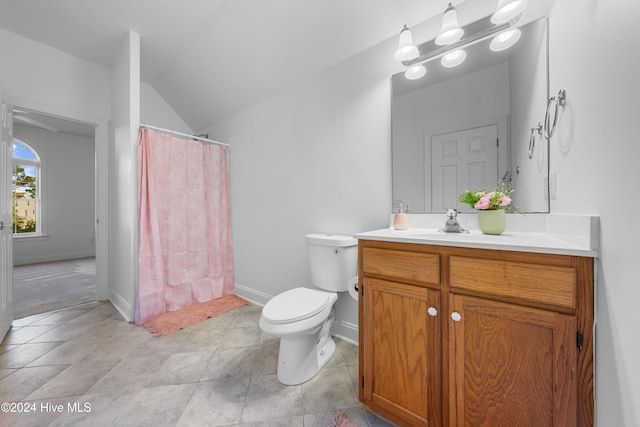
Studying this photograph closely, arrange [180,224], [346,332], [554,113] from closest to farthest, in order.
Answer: [554,113], [346,332], [180,224]

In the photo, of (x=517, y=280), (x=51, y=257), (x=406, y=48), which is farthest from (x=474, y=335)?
(x=51, y=257)

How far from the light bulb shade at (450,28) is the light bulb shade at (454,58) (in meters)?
0.08

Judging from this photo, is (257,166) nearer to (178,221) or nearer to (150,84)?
(178,221)

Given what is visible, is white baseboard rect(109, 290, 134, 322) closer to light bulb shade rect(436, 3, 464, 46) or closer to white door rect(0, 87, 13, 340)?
white door rect(0, 87, 13, 340)

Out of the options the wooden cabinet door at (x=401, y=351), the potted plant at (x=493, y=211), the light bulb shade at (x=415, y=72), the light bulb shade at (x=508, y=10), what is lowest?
the wooden cabinet door at (x=401, y=351)

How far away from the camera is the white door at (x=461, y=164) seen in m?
1.29

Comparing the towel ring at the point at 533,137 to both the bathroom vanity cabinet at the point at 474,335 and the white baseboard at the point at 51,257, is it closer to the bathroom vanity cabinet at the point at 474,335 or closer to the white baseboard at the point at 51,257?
the bathroom vanity cabinet at the point at 474,335

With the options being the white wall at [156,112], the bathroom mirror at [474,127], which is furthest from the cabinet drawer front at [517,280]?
the white wall at [156,112]

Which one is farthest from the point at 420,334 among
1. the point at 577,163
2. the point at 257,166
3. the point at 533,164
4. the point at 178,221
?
the point at 178,221

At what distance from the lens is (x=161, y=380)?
143 centimetres

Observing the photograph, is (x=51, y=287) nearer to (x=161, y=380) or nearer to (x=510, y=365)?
(x=161, y=380)

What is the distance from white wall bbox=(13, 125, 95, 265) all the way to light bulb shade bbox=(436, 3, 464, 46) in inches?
262

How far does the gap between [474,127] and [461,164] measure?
0.21 m

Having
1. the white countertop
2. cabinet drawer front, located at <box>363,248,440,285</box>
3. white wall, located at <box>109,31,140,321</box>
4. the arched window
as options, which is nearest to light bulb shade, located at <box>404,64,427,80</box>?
the white countertop
